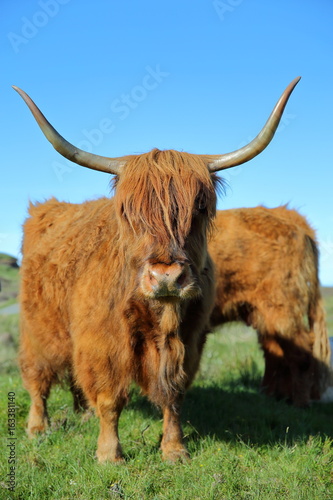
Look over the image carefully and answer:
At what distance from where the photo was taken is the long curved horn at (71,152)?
11.8 feet

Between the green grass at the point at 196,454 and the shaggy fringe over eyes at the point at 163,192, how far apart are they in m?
1.56

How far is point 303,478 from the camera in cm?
347

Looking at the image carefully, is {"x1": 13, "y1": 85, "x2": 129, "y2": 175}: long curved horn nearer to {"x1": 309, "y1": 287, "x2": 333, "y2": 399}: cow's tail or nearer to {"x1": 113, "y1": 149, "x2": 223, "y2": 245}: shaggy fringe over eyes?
{"x1": 113, "y1": 149, "x2": 223, "y2": 245}: shaggy fringe over eyes

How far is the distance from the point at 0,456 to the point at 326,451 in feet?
8.06

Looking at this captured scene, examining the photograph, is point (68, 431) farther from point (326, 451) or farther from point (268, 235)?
point (268, 235)

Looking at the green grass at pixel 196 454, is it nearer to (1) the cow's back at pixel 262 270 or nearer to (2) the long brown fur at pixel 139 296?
(2) the long brown fur at pixel 139 296

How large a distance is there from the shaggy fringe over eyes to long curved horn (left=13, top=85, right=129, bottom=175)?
0.39ft

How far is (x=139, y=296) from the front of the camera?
135 inches

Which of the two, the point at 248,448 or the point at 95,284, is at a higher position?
the point at 95,284

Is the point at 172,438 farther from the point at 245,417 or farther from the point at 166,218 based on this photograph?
the point at 166,218

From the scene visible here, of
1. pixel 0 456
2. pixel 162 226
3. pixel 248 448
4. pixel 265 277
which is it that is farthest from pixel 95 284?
pixel 265 277

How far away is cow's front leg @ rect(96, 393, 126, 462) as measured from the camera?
12.5 feet

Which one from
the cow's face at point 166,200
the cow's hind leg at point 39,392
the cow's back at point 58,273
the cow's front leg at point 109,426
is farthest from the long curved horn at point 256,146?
the cow's hind leg at point 39,392

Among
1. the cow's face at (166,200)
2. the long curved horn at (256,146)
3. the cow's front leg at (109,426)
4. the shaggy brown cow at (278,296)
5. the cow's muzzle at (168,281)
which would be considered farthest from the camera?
the shaggy brown cow at (278,296)
